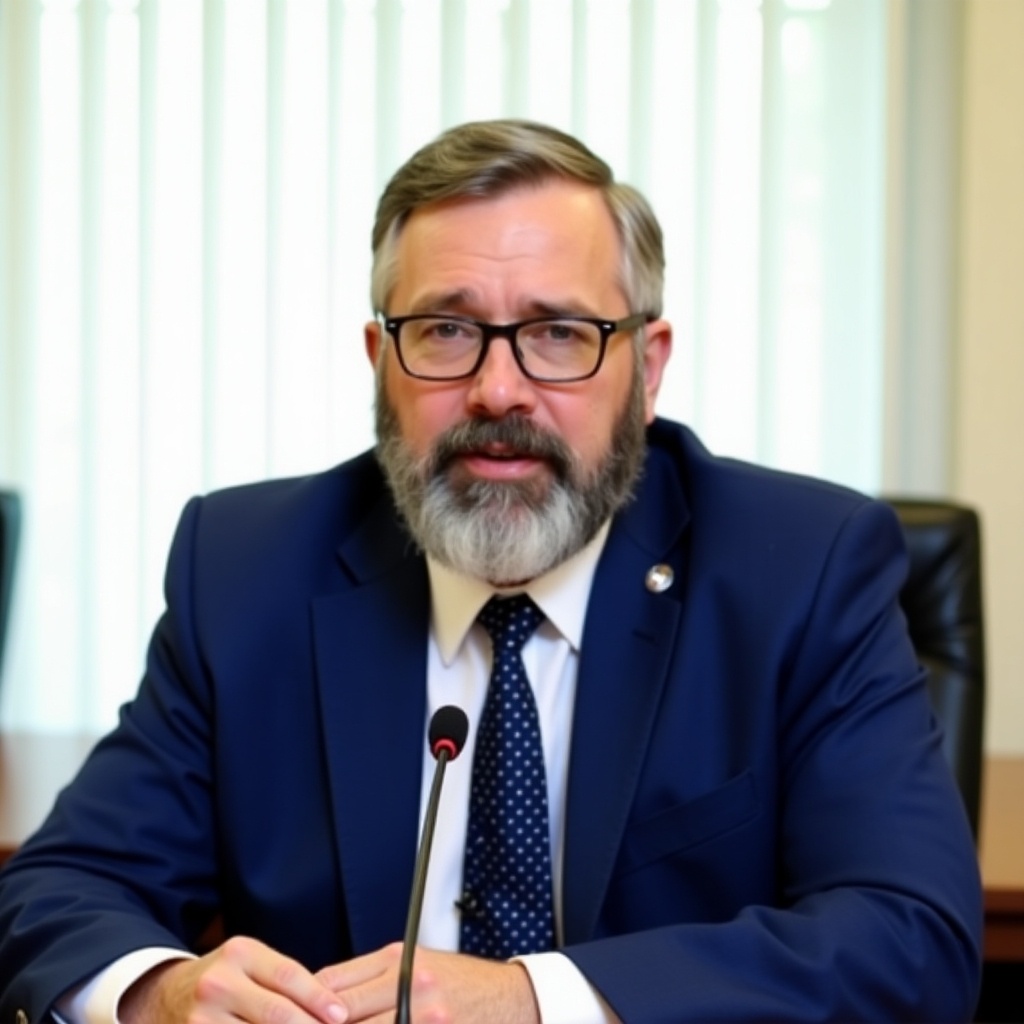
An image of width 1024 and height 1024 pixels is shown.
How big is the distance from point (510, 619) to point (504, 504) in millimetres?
155

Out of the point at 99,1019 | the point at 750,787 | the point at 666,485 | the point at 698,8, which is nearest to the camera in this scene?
the point at 99,1019

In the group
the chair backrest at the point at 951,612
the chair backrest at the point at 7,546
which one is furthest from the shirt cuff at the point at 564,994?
the chair backrest at the point at 7,546

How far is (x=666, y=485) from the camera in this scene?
2.11m

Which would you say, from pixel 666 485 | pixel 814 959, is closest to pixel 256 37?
pixel 666 485

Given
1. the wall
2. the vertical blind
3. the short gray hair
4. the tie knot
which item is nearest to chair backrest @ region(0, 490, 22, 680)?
the vertical blind

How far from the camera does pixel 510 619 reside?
6.41ft

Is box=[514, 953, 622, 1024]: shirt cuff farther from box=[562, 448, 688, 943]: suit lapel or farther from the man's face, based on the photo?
the man's face

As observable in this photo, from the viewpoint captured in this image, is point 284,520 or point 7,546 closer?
point 284,520

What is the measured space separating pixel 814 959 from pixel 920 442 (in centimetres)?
267

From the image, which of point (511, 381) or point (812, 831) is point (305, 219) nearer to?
point (511, 381)

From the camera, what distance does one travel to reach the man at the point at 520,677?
179cm

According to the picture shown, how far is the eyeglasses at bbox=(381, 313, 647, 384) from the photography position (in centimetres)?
189

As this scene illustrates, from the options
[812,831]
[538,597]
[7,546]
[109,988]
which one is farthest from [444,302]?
[7,546]

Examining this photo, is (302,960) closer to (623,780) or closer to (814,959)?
(623,780)
